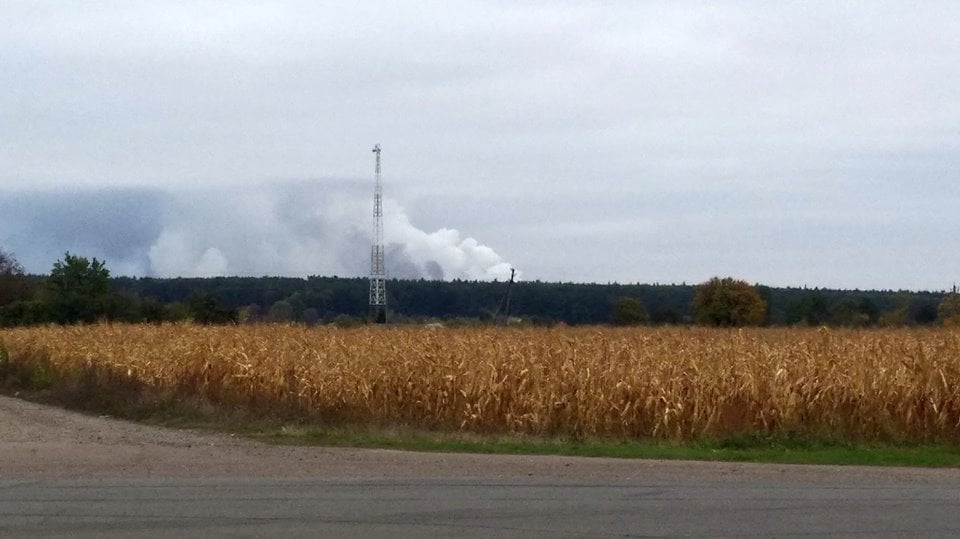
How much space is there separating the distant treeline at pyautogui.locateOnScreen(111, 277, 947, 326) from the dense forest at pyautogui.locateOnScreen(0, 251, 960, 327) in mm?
132

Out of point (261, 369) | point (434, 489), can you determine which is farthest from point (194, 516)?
point (261, 369)

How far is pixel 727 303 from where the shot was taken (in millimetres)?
68938

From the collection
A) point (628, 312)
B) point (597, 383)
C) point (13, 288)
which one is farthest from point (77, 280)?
point (597, 383)

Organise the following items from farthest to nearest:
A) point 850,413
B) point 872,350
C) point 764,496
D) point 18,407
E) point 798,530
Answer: point 18,407
point 872,350
point 850,413
point 764,496
point 798,530

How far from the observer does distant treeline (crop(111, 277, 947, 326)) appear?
220ft

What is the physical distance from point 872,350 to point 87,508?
1671 centimetres

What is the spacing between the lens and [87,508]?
11.1 metres

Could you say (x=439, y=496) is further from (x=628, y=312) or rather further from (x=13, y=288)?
(x=13, y=288)

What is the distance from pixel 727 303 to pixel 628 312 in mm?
10080

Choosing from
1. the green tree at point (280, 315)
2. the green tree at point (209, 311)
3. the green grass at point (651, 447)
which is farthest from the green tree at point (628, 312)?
the green grass at point (651, 447)

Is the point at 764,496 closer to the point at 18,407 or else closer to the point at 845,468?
the point at 845,468

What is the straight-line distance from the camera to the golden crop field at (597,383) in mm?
19406

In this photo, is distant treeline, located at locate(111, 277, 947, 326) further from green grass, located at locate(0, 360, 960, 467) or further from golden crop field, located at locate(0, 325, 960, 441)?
green grass, located at locate(0, 360, 960, 467)

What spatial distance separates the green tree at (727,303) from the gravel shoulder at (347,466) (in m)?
51.9
